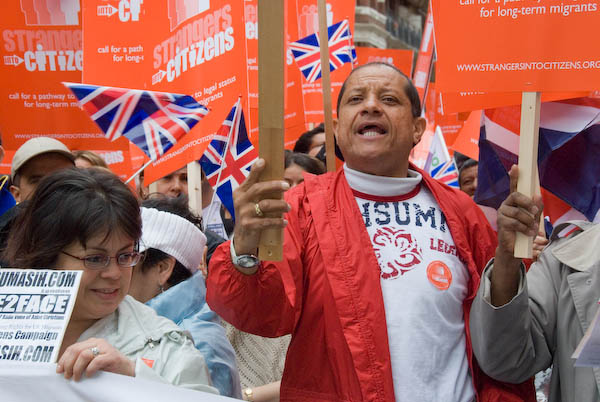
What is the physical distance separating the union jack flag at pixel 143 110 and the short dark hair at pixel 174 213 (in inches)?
21.2

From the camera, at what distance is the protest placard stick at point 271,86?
2.18m

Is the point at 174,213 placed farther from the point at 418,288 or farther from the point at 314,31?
the point at 314,31

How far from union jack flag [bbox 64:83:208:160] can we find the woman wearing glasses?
1770mm

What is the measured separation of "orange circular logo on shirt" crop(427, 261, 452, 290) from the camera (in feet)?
8.85

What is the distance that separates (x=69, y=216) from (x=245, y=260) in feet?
1.75

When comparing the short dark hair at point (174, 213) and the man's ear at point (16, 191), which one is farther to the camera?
the man's ear at point (16, 191)

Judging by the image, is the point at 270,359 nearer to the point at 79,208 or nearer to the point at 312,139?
the point at 79,208

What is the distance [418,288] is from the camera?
2.67 meters

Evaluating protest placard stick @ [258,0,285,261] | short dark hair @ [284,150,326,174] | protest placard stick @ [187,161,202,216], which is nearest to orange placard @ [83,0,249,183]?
protest placard stick @ [187,161,202,216]

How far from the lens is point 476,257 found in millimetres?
2875

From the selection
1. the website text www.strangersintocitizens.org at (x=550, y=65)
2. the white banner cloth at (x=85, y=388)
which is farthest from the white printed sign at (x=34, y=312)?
the website text www.strangersintocitizens.org at (x=550, y=65)

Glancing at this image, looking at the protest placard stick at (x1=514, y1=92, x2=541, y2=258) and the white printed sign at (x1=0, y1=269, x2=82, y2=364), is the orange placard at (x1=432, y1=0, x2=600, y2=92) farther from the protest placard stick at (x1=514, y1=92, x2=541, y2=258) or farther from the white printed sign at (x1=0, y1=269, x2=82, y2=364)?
the white printed sign at (x1=0, y1=269, x2=82, y2=364)

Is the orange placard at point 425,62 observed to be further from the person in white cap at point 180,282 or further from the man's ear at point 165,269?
the man's ear at point 165,269

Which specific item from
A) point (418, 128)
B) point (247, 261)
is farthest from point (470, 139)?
point (247, 261)
